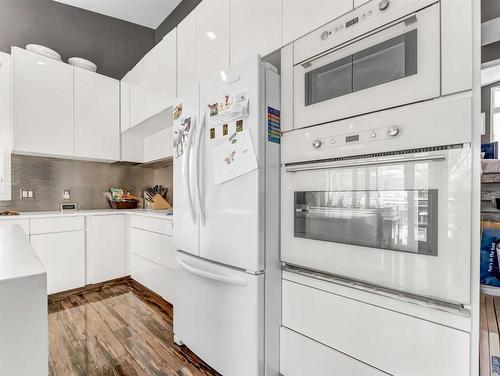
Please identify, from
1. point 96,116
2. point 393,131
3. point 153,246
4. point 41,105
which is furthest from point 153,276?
point 393,131

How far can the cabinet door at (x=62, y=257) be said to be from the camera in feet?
8.91

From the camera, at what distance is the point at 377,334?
1.11 m

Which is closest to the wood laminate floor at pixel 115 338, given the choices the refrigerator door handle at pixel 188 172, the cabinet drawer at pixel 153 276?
the cabinet drawer at pixel 153 276

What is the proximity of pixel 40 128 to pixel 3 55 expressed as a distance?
0.82m

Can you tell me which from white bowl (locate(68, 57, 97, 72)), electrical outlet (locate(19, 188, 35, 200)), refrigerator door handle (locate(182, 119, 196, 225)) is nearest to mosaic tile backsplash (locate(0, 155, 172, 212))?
electrical outlet (locate(19, 188, 35, 200))

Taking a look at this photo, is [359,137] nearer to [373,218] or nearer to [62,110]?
[373,218]

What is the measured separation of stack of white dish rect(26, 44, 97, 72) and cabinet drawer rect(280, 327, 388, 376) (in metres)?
3.52

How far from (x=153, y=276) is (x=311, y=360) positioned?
6.15ft

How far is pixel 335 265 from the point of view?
4.03 ft

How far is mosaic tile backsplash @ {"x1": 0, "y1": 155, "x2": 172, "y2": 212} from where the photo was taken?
3.04 metres

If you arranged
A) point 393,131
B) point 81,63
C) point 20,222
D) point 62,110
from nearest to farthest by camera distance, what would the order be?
point 393,131 < point 20,222 < point 62,110 < point 81,63

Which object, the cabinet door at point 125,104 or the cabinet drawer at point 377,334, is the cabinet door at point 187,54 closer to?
the cabinet door at point 125,104

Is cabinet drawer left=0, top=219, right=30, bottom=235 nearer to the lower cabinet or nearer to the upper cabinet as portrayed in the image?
the upper cabinet

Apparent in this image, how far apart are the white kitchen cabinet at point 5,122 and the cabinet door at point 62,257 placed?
752 mm
